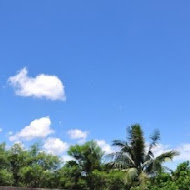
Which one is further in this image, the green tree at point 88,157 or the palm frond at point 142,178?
the green tree at point 88,157

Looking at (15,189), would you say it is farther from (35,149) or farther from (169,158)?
(35,149)

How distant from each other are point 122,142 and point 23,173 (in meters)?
8.07

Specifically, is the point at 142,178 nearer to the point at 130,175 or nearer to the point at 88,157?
the point at 130,175

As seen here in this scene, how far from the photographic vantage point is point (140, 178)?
27359 mm

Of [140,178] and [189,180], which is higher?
[140,178]

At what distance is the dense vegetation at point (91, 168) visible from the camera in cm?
2847

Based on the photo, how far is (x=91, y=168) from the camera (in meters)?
30.3

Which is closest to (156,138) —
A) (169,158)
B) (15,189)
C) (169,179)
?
(169,158)

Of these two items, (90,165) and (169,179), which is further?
(90,165)

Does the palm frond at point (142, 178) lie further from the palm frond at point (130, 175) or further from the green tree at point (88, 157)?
the green tree at point (88, 157)

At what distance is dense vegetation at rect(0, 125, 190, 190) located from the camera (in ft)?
93.4

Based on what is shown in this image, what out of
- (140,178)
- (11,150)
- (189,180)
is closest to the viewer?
(189,180)

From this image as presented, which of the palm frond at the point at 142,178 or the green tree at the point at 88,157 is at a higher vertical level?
the green tree at the point at 88,157

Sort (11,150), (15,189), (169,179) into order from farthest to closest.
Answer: (11,150), (169,179), (15,189)
